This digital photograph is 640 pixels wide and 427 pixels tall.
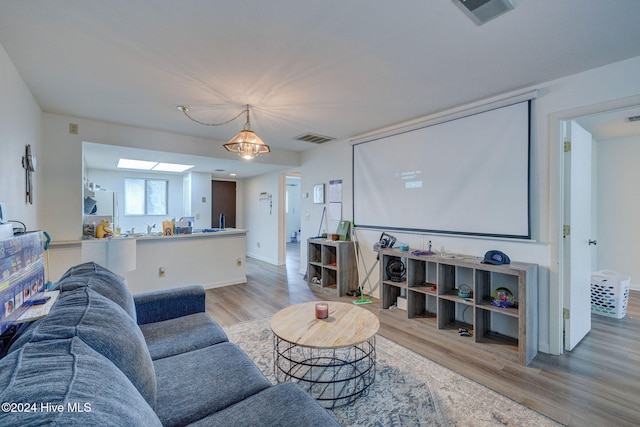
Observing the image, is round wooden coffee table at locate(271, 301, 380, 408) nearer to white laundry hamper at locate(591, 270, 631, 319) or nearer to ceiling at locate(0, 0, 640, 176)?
ceiling at locate(0, 0, 640, 176)

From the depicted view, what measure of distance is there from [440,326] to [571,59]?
2658mm

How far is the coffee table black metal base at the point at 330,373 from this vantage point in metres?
1.96

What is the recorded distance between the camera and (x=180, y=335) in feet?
6.28

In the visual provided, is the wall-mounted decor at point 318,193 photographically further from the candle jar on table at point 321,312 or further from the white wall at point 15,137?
the white wall at point 15,137

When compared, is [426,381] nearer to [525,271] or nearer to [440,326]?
[440,326]

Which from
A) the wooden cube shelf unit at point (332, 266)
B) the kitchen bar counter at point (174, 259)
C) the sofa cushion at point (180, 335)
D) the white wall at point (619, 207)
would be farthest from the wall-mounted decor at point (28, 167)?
the white wall at point (619, 207)

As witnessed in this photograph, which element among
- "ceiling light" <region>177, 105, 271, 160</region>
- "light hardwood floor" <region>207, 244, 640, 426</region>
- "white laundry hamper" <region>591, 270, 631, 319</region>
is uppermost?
"ceiling light" <region>177, 105, 271, 160</region>

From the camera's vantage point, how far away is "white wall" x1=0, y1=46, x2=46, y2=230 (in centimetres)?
200

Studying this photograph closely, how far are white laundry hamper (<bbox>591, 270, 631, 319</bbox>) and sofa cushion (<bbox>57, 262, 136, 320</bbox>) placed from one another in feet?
16.0

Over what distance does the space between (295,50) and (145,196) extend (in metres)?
6.55

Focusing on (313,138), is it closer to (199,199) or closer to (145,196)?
(199,199)

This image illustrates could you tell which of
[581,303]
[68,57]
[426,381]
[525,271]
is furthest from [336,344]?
[68,57]

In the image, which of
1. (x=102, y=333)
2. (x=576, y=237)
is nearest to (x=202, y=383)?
(x=102, y=333)

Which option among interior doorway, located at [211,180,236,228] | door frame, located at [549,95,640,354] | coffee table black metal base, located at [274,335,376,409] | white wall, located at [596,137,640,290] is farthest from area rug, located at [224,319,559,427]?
interior doorway, located at [211,180,236,228]
